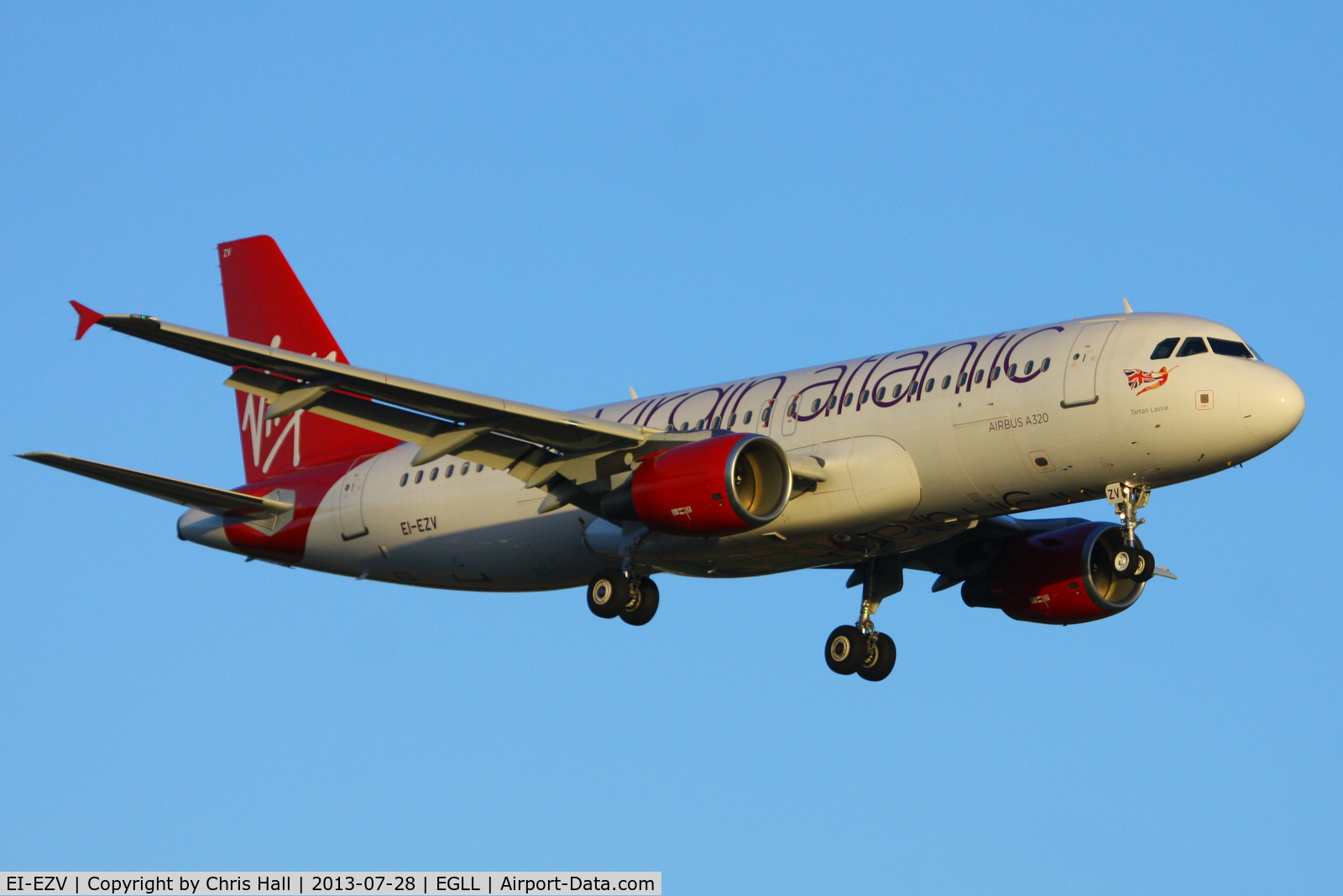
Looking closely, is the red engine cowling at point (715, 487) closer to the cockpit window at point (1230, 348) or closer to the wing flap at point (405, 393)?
the wing flap at point (405, 393)

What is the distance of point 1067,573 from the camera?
36.8 m

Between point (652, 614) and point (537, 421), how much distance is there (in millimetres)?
5156

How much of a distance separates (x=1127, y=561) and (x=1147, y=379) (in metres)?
3.48

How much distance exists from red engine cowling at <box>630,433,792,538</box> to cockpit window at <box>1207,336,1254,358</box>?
775 cm

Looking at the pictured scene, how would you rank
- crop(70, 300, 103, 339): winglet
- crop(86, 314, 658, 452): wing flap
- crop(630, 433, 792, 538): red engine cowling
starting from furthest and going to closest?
1. crop(630, 433, 792, 538): red engine cowling
2. crop(86, 314, 658, 452): wing flap
3. crop(70, 300, 103, 339): winglet

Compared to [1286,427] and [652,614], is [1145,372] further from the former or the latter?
[652,614]

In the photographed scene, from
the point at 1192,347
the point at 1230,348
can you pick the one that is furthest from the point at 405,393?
the point at 1230,348

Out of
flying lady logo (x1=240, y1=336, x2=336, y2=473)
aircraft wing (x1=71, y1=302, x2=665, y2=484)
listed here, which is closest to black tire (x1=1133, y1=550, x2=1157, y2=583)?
aircraft wing (x1=71, y1=302, x2=665, y2=484)

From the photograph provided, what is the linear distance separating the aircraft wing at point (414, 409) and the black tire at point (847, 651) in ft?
21.9

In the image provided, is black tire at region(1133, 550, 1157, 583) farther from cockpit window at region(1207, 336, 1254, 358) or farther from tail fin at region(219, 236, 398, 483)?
tail fin at region(219, 236, 398, 483)

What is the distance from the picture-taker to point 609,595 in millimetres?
34094

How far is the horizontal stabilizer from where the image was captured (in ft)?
106

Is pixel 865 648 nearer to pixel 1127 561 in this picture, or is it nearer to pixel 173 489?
pixel 1127 561

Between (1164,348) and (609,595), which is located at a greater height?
(1164,348)
